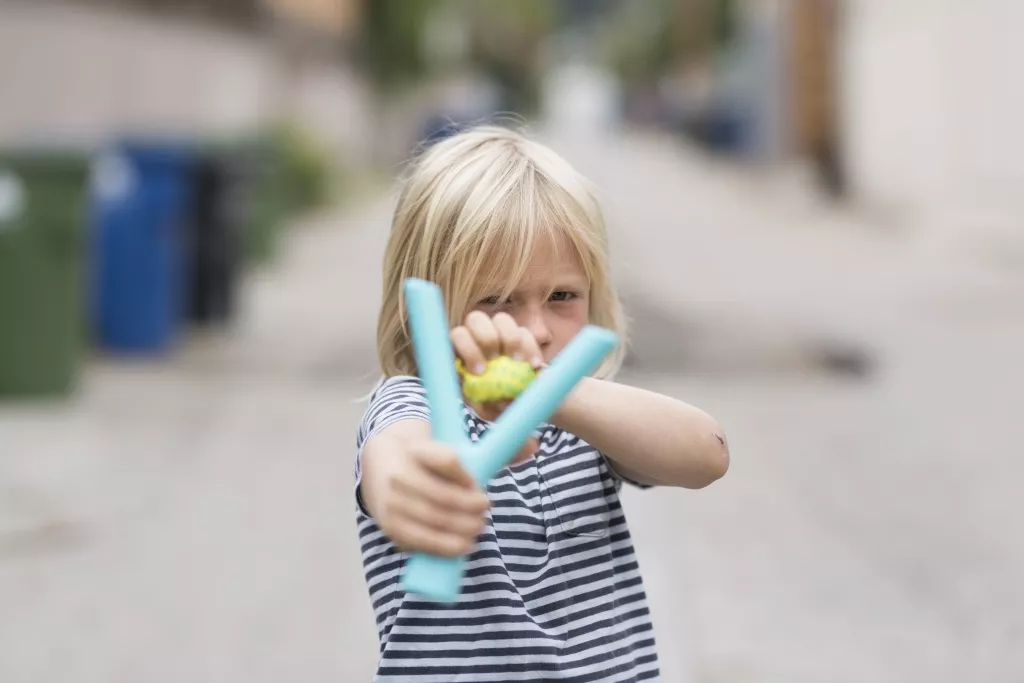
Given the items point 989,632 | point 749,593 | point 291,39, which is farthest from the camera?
point 291,39

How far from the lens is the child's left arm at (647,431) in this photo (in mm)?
1549

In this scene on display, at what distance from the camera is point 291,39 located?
79.0 ft

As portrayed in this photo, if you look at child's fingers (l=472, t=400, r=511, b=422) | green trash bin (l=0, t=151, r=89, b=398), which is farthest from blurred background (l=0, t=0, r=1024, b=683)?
child's fingers (l=472, t=400, r=511, b=422)

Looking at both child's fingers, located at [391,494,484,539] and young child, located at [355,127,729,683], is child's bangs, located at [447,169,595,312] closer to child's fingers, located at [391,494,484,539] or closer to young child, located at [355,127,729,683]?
young child, located at [355,127,729,683]

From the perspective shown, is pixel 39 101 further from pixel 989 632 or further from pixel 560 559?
pixel 560 559

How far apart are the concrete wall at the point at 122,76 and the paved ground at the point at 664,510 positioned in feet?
9.35

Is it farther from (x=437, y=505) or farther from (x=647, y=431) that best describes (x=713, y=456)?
(x=437, y=505)

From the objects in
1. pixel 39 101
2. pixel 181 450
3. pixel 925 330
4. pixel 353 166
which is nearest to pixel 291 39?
pixel 353 166

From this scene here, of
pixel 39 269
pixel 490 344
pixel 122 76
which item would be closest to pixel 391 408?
pixel 490 344

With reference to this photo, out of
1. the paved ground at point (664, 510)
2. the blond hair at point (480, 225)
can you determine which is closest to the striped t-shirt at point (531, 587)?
the blond hair at point (480, 225)

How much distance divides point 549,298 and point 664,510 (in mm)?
3519

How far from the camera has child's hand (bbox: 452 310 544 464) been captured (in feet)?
4.62

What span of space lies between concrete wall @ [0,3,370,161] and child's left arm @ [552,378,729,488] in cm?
757

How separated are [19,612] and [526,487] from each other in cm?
272
